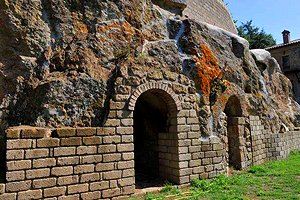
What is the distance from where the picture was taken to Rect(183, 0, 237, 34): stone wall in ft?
36.2

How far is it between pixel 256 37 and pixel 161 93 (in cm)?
2837

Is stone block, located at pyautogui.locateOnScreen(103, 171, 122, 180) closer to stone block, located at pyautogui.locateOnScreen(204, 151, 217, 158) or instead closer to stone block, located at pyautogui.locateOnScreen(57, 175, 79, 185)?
stone block, located at pyautogui.locateOnScreen(57, 175, 79, 185)

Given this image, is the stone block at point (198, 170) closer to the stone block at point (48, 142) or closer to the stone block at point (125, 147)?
the stone block at point (125, 147)

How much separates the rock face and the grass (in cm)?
128

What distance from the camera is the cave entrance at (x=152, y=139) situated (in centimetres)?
691

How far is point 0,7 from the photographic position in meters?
5.72

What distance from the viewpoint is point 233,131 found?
8.80m

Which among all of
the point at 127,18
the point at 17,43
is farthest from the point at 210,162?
the point at 17,43

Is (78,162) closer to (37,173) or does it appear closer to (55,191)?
(55,191)

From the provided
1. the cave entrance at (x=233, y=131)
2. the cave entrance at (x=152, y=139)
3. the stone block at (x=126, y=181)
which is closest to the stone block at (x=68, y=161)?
the stone block at (x=126, y=181)

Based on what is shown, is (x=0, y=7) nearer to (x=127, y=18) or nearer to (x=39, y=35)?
(x=39, y=35)

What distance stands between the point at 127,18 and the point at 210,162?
391 cm

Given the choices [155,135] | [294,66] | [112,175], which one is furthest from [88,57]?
[294,66]

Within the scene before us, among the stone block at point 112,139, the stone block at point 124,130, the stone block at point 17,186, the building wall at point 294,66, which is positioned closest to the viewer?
the stone block at point 17,186
